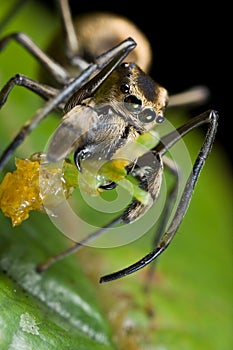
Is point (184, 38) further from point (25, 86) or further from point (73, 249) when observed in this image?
point (73, 249)

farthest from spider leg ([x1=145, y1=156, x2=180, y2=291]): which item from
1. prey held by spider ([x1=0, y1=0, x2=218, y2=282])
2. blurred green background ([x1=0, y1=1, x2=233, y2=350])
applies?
prey held by spider ([x1=0, y1=0, x2=218, y2=282])

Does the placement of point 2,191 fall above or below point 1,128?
below

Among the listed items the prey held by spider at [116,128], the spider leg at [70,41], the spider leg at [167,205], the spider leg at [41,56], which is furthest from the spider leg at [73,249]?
the spider leg at [70,41]

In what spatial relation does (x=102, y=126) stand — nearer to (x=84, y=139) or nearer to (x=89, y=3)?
(x=84, y=139)

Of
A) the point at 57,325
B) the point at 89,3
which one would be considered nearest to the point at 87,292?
the point at 57,325

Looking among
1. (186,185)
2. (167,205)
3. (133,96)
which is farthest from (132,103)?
(167,205)

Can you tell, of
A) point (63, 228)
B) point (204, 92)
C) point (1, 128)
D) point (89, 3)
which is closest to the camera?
point (63, 228)
